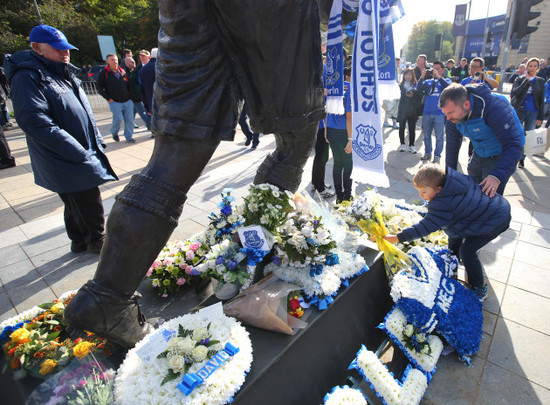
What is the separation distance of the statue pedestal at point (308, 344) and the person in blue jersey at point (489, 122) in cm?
130

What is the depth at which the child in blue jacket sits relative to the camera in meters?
2.46

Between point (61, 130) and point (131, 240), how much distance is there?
1982 millimetres

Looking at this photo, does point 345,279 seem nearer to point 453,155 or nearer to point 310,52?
point 310,52

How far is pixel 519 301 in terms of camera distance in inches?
102

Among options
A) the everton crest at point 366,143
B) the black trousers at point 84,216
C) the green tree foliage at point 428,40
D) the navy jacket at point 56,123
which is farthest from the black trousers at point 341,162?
the green tree foliage at point 428,40

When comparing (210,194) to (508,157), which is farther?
(210,194)

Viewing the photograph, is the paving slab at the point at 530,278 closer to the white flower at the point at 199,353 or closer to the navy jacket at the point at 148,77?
the white flower at the point at 199,353

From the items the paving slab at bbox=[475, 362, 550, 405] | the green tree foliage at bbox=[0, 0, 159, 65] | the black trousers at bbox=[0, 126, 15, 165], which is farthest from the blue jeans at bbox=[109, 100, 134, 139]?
the green tree foliage at bbox=[0, 0, 159, 65]

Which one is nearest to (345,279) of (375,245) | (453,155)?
(375,245)

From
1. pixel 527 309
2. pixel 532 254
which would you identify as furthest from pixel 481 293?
pixel 532 254

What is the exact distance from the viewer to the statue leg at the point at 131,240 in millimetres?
1530

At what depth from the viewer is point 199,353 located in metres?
1.44

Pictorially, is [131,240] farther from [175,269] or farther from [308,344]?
[308,344]

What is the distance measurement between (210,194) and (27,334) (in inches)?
126
